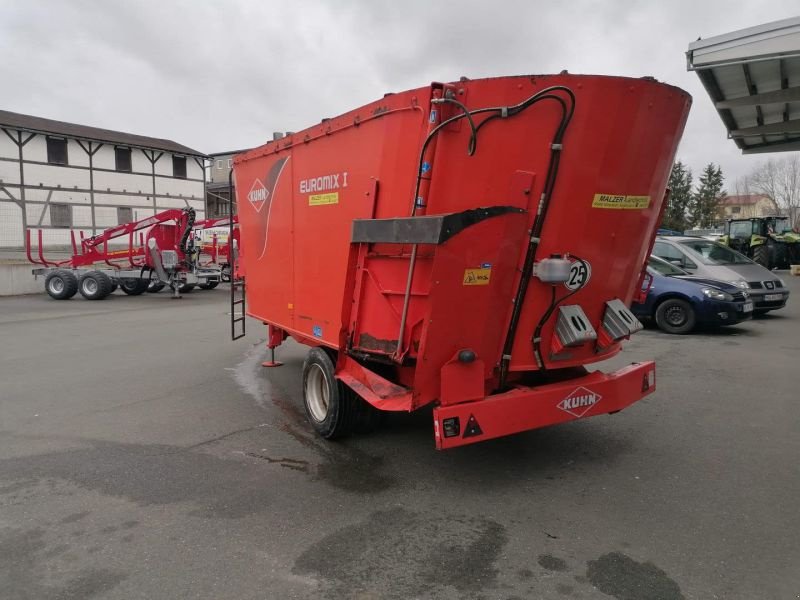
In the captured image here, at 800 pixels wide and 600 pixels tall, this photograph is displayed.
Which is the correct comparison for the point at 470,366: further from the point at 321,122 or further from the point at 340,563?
the point at 321,122

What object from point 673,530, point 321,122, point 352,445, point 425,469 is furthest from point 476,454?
point 321,122

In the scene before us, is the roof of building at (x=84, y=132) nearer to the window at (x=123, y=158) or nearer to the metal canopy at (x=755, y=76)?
the window at (x=123, y=158)

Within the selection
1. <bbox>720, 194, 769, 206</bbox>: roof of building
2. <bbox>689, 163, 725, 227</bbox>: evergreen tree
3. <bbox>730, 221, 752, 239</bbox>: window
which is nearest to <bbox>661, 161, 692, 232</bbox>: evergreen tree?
<bbox>689, 163, 725, 227</bbox>: evergreen tree

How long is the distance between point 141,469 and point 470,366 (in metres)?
2.66

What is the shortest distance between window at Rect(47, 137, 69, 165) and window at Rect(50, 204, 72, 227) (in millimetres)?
2172

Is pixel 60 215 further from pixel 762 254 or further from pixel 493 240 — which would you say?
pixel 762 254

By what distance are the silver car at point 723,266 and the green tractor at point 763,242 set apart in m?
16.1

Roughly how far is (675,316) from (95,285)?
626 inches

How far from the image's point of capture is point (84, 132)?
98.3ft

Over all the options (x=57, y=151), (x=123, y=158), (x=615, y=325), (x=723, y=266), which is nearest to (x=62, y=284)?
(x=57, y=151)

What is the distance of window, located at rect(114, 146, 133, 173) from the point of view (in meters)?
30.6

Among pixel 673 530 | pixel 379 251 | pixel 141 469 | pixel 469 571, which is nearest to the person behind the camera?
pixel 469 571

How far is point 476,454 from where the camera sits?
470cm

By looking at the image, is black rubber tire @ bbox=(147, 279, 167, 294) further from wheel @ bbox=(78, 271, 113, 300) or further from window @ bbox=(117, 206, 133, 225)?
window @ bbox=(117, 206, 133, 225)
